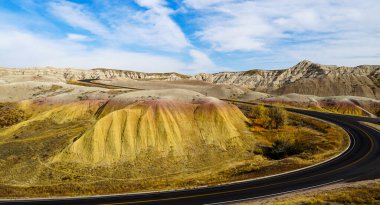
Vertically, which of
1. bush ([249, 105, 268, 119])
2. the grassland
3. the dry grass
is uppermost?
bush ([249, 105, 268, 119])

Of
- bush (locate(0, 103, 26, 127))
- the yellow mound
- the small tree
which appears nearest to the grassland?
the yellow mound

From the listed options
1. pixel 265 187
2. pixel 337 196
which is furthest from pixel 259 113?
pixel 337 196

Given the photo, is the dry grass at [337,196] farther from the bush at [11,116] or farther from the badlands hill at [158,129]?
the bush at [11,116]

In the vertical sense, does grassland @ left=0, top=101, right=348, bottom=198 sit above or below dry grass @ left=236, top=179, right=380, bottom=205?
below

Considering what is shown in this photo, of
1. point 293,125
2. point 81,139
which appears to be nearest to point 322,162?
point 293,125

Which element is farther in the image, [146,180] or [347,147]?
[347,147]

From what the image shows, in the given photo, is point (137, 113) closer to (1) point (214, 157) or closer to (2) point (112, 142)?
(2) point (112, 142)

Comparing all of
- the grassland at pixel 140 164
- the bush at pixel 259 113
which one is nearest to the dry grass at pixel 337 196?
the grassland at pixel 140 164

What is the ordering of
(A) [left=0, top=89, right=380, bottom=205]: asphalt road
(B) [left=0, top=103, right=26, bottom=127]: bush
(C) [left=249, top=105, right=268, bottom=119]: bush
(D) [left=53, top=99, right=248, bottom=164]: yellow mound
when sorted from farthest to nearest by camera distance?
(C) [left=249, top=105, right=268, bottom=119]: bush
(B) [left=0, top=103, right=26, bottom=127]: bush
(D) [left=53, top=99, right=248, bottom=164]: yellow mound
(A) [left=0, top=89, right=380, bottom=205]: asphalt road

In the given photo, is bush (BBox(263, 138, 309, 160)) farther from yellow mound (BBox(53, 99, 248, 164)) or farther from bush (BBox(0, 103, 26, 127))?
bush (BBox(0, 103, 26, 127))
